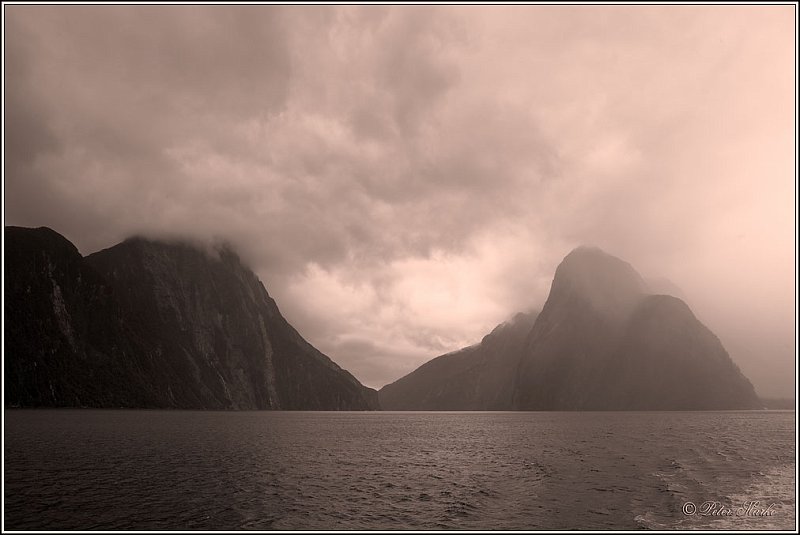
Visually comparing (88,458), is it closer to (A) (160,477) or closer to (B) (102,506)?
(A) (160,477)

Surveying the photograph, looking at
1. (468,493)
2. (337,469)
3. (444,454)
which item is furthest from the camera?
(444,454)

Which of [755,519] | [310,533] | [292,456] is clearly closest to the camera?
[310,533]

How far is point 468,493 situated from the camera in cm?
4841

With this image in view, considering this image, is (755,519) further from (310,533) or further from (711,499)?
(310,533)

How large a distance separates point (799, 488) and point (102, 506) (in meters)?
64.0

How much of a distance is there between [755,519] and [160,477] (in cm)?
5447

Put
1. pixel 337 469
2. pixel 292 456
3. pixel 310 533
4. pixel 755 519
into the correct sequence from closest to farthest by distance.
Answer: pixel 310 533
pixel 755 519
pixel 337 469
pixel 292 456

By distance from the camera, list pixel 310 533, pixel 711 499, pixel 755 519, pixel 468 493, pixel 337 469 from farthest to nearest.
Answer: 1. pixel 337 469
2. pixel 468 493
3. pixel 711 499
4. pixel 755 519
5. pixel 310 533

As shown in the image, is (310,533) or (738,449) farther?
(738,449)

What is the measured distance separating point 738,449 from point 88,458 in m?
99.2

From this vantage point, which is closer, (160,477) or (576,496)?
(576,496)

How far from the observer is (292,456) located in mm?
76250

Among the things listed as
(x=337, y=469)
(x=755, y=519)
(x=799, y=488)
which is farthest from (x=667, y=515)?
(x=337, y=469)

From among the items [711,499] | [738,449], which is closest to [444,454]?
[711,499]
